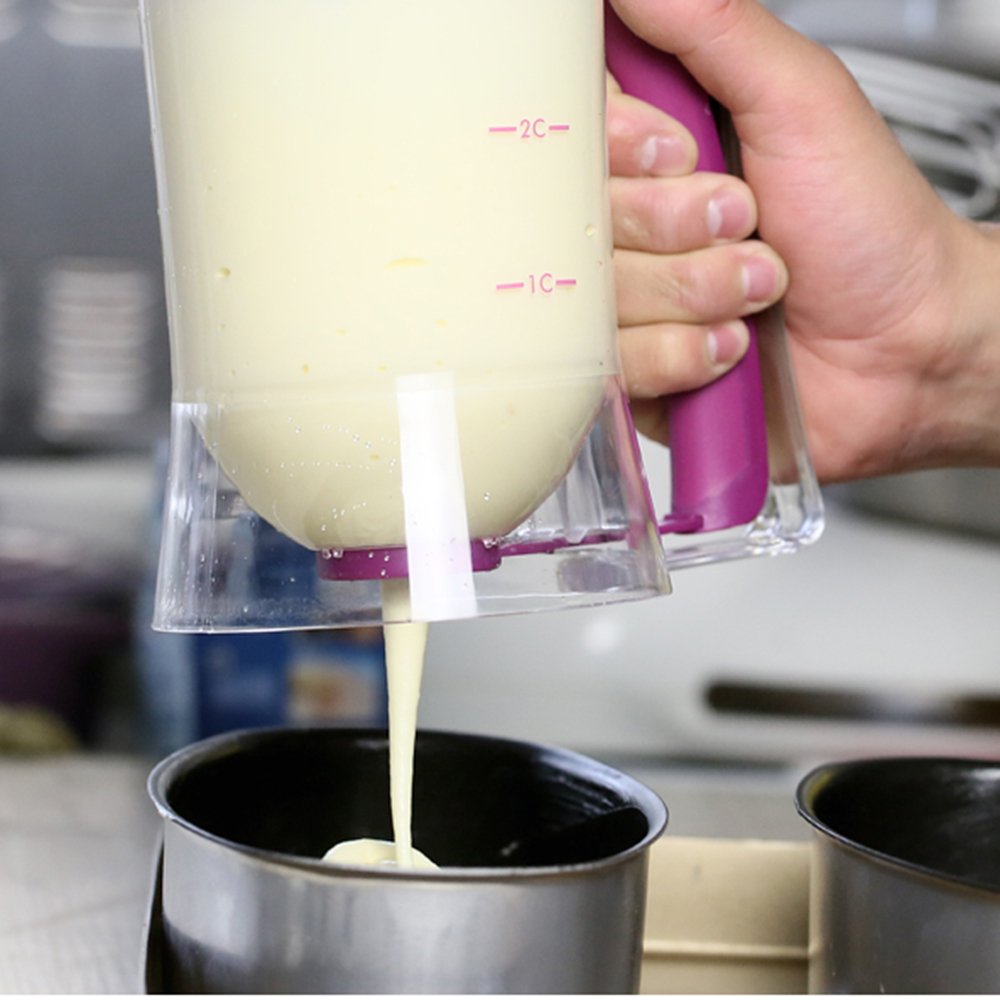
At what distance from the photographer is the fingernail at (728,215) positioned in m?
0.66

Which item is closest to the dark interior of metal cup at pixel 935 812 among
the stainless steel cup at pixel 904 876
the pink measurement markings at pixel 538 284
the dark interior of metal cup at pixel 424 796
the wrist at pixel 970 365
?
the stainless steel cup at pixel 904 876

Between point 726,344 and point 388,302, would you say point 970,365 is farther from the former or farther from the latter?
point 388,302

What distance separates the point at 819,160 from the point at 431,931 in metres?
0.45

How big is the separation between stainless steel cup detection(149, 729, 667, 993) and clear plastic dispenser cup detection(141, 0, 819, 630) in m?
0.07

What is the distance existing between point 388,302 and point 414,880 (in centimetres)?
16

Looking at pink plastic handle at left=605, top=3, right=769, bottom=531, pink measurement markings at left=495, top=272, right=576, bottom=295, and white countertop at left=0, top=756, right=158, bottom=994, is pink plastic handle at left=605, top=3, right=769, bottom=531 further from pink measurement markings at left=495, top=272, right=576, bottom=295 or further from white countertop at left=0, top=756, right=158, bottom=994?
white countertop at left=0, top=756, right=158, bottom=994

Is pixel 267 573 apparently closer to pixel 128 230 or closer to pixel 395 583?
pixel 395 583

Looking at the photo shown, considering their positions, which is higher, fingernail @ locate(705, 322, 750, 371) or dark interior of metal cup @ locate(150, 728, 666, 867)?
fingernail @ locate(705, 322, 750, 371)

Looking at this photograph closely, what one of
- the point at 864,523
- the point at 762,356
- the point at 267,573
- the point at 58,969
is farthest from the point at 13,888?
the point at 864,523

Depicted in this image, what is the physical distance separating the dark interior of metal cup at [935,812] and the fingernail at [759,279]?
241mm

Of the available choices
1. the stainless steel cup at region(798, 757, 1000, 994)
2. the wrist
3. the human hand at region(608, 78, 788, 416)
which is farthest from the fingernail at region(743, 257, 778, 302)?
the stainless steel cup at region(798, 757, 1000, 994)

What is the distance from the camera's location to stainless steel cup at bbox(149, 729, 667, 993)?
0.38m

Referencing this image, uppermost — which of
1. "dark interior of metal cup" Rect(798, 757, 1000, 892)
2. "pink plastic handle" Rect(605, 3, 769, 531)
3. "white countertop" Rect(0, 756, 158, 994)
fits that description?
"pink plastic handle" Rect(605, 3, 769, 531)

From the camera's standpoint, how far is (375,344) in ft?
1.37
